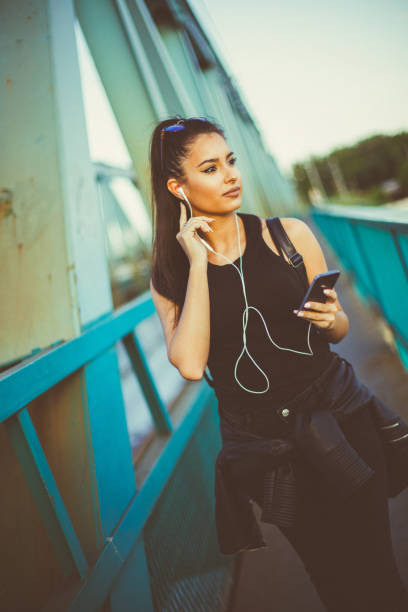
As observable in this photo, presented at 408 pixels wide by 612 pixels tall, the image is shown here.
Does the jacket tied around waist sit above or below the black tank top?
below

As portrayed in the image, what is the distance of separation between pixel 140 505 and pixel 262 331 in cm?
100

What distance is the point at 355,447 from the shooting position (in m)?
1.40

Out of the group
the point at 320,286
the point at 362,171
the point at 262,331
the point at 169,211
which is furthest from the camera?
the point at 362,171

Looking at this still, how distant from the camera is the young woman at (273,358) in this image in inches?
53.3

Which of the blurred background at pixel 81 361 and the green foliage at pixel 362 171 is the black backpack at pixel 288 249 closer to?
the blurred background at pixel 81 361

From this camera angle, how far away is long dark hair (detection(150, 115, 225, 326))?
1.62 m

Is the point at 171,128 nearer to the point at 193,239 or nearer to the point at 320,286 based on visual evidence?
the point at 193,239

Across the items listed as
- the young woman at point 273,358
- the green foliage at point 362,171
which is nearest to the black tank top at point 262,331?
the young woman at point 273,358

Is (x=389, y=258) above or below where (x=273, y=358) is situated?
below

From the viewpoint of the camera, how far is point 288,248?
1.47m

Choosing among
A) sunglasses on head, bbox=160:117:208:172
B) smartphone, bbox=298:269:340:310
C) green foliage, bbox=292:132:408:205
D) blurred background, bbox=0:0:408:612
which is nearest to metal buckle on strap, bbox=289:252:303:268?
smartphone, bbox=298:269:340:310

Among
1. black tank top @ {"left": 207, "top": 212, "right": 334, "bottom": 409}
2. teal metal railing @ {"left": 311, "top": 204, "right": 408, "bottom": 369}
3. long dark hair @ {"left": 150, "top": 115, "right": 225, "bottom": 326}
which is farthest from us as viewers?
teal metal railing @ {"left": 311, "top": 204, "right": 408, "bottom": 369}

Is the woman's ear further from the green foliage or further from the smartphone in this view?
the green foliage

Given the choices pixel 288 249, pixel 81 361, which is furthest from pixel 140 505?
pixel 288 249
